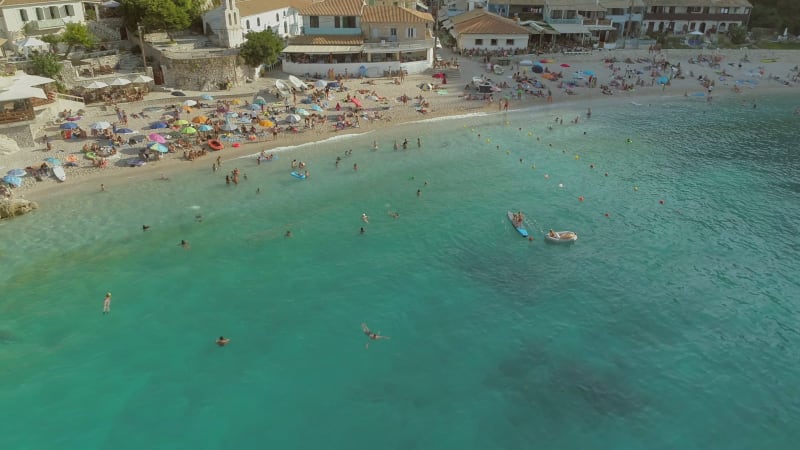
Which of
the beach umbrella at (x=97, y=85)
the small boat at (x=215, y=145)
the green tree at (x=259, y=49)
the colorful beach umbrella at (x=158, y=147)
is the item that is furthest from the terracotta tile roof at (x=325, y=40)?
the colorful beach umbrella at (x=158, y=147)

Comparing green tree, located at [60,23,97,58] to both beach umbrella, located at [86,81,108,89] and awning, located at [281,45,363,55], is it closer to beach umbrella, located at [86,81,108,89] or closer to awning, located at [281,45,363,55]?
beach umbrella, located at [86,81,108,89]

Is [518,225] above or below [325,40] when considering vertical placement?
below

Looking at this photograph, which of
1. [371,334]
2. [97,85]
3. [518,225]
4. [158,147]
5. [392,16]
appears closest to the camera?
[371,334]

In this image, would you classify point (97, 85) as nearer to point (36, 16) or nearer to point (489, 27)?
point (36, 16)

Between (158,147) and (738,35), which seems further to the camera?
(738,35)

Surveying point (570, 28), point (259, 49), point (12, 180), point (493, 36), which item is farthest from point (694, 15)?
point (12, 180)

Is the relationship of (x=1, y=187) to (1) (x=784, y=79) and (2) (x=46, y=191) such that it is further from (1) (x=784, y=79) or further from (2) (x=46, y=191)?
(1) (x=784, y=79)

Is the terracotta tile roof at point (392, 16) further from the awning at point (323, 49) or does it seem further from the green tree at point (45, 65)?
the green tree at point (45, 65)
